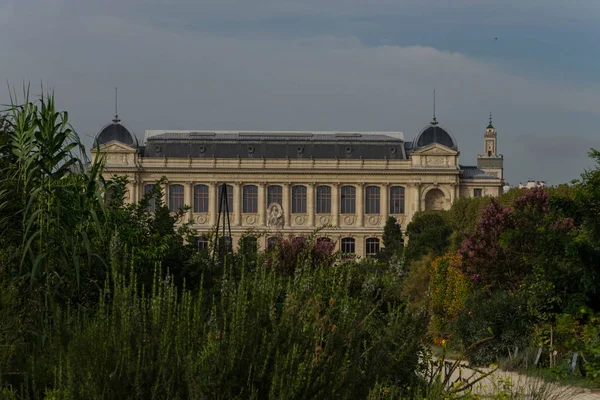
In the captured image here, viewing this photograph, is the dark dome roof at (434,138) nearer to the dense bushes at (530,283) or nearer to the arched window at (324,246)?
the dense bushes at (530,283)

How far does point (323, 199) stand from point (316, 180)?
5.11ft

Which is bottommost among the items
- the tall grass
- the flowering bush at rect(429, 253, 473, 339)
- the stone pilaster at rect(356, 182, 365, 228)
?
the tall grass

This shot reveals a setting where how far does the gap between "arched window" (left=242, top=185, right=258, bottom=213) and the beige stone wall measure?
337mm

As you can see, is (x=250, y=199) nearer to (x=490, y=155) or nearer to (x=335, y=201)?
(x=335, y=201)

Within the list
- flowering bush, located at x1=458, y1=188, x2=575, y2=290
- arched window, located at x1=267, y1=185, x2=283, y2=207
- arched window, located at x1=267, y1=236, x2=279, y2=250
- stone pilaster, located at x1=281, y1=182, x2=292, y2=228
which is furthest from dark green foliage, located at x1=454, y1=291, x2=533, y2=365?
arched window, located at x1=267, y1=185, x2=283, y2=207

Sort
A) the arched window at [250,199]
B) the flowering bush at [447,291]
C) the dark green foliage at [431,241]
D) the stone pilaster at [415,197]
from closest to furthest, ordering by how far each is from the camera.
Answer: the flowering bush at [447,291], the dark green foliage at [431,241], the stone pilaster at [415,197], the arched window at [250,199]

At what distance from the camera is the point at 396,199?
75.8m

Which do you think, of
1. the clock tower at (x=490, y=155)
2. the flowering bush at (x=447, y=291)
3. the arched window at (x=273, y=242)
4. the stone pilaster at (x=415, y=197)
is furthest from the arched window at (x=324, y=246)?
the clock tower at (x=490, y=155)

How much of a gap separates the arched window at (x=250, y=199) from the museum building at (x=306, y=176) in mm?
74

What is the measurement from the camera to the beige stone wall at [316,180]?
74.8 metres

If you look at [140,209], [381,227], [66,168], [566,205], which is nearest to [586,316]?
[566,205]

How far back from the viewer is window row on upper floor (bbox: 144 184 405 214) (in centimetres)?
7581

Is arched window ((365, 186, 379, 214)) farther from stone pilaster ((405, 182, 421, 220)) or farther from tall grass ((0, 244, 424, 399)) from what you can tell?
tall grass ((0, 244, 424, 399))

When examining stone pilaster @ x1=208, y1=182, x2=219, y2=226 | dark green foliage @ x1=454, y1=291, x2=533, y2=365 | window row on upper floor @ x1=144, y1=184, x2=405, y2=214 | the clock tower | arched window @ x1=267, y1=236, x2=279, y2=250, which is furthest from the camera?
the clock tower
